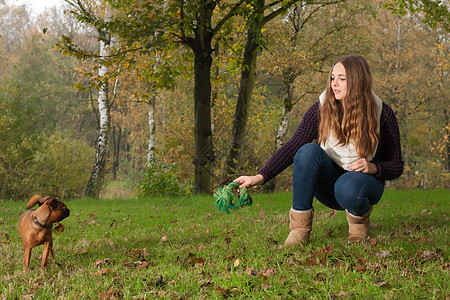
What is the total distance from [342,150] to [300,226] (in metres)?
0.79

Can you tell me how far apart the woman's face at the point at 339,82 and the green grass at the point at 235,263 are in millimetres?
1348

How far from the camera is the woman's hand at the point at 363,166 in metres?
3.51

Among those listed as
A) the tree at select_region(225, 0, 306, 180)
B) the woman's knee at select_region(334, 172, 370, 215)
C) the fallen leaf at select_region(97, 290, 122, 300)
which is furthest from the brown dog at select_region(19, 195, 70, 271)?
the tree at select_region(225, 0, 306, 180)

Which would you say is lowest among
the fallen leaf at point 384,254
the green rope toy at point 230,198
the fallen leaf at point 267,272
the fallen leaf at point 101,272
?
the fallen leaf at point 101,272

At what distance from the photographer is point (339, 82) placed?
3.70 m

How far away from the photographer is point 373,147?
360 cm

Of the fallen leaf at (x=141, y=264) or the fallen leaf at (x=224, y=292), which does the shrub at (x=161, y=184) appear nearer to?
the fallen leaf at (x=141, y=264)

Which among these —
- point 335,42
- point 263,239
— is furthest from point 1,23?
point 263,239

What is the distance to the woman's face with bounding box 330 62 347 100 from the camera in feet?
12.0

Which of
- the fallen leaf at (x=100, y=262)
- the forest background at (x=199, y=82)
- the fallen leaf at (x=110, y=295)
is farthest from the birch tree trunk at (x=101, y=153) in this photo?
the fallen leaf at (x=110, y=295)

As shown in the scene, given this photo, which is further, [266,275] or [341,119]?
[341,119]

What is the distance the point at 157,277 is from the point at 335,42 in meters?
15.8

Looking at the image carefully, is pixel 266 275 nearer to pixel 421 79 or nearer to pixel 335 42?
pixel 335 42

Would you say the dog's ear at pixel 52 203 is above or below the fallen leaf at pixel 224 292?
above
